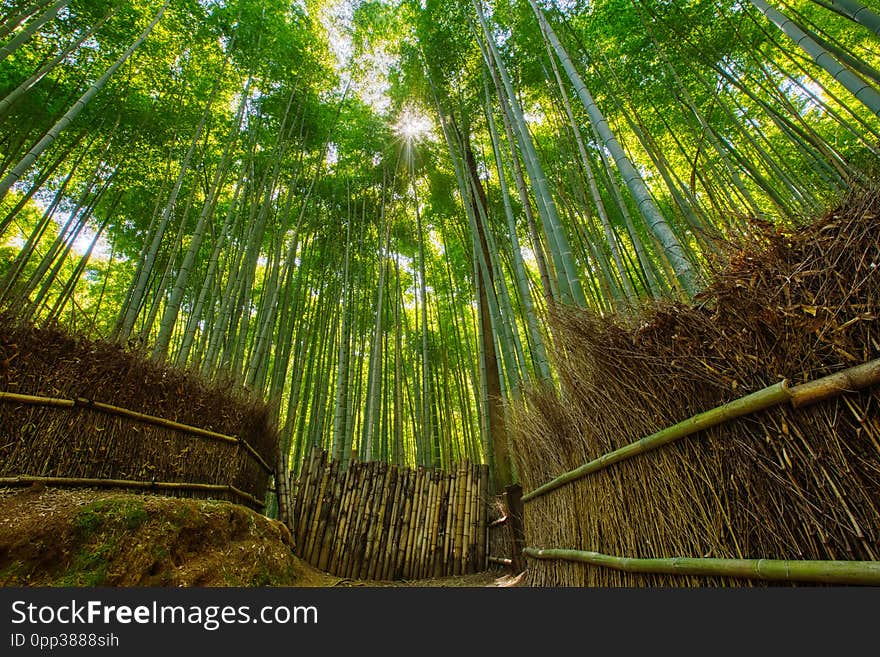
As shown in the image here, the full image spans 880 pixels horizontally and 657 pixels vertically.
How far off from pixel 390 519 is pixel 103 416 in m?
2.55

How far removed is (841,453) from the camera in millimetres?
875

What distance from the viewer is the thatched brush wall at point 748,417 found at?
864mm

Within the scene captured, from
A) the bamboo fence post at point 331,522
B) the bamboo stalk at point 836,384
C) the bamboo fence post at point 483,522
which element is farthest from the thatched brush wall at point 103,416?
the bamboo stalk at point 836,384

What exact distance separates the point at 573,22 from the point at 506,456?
5.63 m

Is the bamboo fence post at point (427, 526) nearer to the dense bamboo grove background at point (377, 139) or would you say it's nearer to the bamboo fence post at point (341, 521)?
the bamboo fence post at point (341, 521)

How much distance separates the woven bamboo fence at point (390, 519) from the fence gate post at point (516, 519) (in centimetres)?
44

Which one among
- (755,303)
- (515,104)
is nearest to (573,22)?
(515,104)

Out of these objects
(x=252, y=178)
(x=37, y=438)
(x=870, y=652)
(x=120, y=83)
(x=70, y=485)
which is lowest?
(x=870, y=652)

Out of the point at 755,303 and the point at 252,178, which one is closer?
the point at 755,303

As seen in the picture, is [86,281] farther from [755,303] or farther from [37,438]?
[755,303]

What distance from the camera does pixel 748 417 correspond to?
108 cm

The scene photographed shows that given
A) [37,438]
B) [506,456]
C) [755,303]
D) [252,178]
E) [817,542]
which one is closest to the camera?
[817,542]

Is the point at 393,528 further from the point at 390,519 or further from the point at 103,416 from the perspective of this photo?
the point at 103,416

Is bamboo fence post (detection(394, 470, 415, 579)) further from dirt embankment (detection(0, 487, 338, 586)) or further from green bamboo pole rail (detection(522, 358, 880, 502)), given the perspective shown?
green bamboo pole rail (detection(522, 358, 880, 502))
